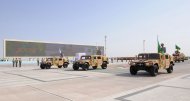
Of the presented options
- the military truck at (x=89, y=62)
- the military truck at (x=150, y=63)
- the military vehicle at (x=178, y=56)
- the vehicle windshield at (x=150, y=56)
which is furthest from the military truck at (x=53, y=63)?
the military vehicle at (x=178, y=56)

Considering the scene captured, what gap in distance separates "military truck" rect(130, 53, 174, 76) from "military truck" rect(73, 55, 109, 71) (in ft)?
28.2

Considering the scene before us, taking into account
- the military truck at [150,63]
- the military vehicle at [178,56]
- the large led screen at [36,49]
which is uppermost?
the large led screen at [36,49]

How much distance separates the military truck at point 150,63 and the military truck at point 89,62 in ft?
28.2

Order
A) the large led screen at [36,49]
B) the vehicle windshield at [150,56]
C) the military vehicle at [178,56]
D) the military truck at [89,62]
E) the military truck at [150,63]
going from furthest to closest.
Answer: the large led screen at [36,49] < the military vehicle at [178,56] < the military truck at [89,62] < the vehicle windshield at [150,56] < the military truck at [150,63]

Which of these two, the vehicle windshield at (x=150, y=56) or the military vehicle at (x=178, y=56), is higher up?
the military vehicle at (x=178, y=56)

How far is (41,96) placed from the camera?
32.9 feet

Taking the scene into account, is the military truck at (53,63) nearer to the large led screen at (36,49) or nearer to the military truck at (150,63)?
the military truck at (150,63)

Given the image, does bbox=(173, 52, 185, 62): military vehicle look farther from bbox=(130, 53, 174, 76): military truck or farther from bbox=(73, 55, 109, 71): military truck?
bbox=(130, 53, 174, 76): military truck

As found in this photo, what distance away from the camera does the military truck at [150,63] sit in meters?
19.2

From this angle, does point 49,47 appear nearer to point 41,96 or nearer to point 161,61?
point 161,61

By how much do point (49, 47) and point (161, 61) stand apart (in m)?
83.3

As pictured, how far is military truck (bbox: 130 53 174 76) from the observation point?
1925cm

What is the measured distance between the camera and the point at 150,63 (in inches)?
757

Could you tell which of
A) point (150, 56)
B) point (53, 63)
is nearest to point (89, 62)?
point (53, 63)
